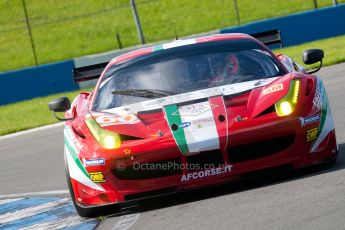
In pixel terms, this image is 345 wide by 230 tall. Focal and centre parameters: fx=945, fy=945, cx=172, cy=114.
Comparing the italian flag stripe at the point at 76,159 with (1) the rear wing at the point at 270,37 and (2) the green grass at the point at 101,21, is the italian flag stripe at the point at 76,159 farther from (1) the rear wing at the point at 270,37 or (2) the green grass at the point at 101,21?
(2) the green grass at the point at 101,21

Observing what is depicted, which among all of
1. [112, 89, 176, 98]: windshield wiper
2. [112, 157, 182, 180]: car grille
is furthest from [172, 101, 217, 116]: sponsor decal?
[112, 89, 176, 98]: windshield wiper

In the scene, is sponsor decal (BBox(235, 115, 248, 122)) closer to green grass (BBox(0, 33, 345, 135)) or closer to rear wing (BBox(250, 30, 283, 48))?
rear wing (BBox(250, 30, 283, 48))

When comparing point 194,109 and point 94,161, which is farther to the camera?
point 194,109

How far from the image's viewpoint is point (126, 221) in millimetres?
6707

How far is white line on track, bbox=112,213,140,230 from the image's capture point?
6491mm

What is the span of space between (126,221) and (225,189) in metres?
0.87

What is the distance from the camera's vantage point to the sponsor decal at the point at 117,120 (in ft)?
23.0

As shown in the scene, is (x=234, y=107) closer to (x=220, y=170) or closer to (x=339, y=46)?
(x=220, y=170)

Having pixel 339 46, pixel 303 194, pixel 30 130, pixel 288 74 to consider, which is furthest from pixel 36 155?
pixel 339 46

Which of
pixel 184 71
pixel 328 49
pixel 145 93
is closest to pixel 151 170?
pixel 145 93

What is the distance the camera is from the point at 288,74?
7.52 metres

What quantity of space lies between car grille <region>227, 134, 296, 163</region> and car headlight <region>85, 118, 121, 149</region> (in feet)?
2.70

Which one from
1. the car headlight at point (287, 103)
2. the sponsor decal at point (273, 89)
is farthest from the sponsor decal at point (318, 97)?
the sponsor decal at point (273, 89)

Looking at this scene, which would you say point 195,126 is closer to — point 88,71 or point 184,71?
point 184,71
